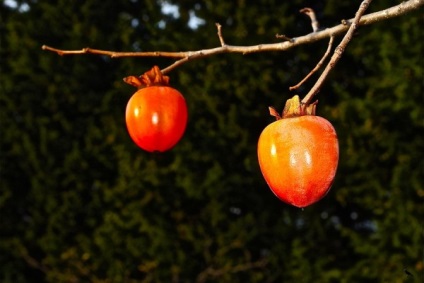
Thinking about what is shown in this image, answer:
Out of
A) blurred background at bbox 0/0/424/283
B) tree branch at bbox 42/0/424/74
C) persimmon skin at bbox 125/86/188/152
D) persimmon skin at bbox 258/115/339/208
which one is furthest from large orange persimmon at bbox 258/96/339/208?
blurred background at bbox 0/0/424/283

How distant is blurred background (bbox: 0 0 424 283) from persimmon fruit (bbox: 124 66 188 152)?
206 centimetres

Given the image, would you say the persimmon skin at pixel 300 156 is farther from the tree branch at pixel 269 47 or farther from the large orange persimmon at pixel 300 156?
the tree branch at pixel 269 47

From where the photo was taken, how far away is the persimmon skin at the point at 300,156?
1.08 metres

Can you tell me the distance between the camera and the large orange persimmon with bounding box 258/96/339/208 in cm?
108

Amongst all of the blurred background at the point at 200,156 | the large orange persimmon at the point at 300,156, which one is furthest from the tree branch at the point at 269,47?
the blurred background at the point at 200,156

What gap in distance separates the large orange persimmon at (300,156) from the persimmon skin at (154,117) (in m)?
0.36

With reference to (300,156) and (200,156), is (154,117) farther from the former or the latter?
(200,156)

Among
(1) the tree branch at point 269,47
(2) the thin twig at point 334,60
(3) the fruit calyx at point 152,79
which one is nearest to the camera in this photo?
(2) the thin twig at point 334,60

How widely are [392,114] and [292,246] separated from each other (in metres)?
0.86

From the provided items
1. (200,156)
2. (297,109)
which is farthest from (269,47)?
(200,156)

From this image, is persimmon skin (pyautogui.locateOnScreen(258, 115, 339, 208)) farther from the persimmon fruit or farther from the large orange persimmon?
the persimmon fruit

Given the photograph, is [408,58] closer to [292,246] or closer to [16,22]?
[292,246]

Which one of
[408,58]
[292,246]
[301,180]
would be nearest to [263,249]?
[292,246]

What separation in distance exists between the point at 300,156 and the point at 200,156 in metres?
2.59
